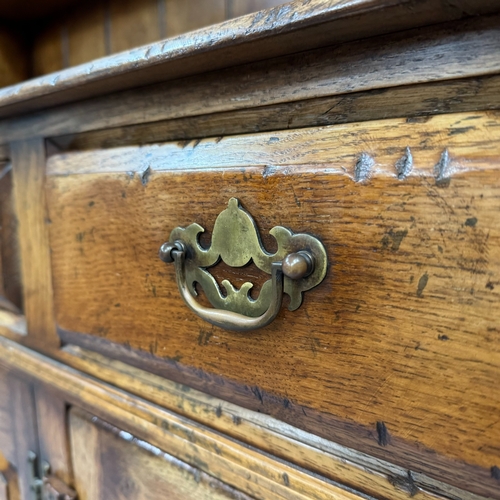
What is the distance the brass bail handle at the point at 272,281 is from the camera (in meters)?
0.25

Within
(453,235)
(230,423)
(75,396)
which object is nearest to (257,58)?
(453,235)

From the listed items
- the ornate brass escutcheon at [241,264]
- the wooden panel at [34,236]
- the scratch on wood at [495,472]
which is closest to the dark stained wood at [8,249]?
the wooden panel at [34,236]

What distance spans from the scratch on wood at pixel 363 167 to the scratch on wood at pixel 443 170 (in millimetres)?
35

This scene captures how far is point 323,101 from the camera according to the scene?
0.85ft

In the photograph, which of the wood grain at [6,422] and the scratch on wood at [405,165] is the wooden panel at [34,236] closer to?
the wood grain at [6,422]

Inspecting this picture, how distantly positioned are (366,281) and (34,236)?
373 millimetres

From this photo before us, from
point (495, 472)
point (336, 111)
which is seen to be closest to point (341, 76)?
point (336, 111)

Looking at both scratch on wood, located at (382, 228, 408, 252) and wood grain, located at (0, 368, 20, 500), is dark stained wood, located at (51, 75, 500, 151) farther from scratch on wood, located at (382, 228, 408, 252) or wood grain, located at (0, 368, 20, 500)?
wood grain, located at (0, 368, 20, 500)

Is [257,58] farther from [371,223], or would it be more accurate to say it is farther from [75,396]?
[75,396]

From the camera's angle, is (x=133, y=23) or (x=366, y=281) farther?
(x=133, y=23)

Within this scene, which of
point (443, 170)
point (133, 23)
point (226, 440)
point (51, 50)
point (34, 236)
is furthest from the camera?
point (51, 50)

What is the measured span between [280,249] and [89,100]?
0.24 meters

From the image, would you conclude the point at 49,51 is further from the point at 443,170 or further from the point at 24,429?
the point at 443,170

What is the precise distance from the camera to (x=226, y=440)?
333 mm
